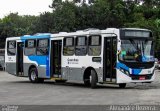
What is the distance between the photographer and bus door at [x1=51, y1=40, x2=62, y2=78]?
84.7 feet

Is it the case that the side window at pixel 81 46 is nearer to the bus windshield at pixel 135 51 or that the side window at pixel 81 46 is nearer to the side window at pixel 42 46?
the bus windshield at pixel 135 51

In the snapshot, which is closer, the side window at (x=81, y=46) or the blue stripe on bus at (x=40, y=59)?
the side window at (x=81, y=46)

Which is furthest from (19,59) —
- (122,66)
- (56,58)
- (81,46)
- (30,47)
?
(122,66)

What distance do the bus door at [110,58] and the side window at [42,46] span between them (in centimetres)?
556

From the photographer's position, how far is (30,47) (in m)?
28.5

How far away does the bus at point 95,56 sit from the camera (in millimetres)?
21609

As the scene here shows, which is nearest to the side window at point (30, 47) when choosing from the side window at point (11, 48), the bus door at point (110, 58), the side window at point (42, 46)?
the side window at point (42, 46)

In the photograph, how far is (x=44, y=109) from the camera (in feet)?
45.9

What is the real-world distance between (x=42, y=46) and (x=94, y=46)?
208 inches

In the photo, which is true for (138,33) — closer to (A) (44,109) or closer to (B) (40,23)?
(A) (44,109)

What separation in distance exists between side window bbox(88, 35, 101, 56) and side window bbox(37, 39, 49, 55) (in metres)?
4.32

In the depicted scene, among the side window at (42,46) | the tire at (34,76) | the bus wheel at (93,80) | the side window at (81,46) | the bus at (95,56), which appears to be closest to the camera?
the bus at (95,56)

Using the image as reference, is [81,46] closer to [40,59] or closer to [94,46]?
[94,46]

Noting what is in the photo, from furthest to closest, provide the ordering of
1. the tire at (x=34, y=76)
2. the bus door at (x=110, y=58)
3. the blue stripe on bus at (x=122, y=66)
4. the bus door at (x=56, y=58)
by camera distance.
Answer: the tire at (x=34, y=76) < the bus door at (x=56, y=58) < the bus door at (x=110, y=58) < the blue stripe on bus at (x=122, y=66)
